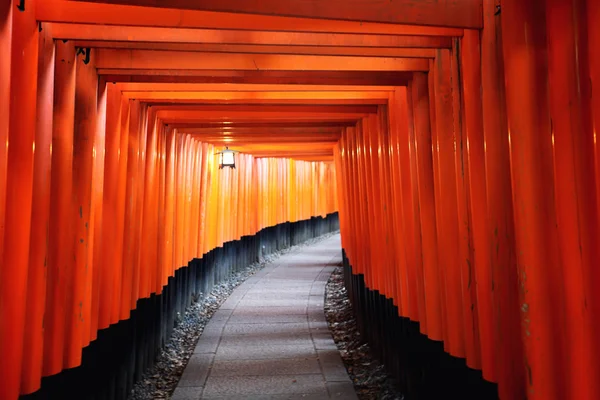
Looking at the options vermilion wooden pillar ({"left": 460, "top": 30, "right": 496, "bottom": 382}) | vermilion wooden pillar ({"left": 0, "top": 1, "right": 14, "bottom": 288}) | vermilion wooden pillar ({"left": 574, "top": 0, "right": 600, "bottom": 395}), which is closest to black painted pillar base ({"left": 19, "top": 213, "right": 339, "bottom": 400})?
vermilion wooden pillar ({"left": 0, "top": 1, "right": 14, "bottom": 288})

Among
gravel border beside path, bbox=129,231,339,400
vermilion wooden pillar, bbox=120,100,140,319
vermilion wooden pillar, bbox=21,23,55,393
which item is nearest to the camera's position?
vermilion wooden pillar, bbox=21,23,55,393

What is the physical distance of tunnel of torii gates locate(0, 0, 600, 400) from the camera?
7.67 ft

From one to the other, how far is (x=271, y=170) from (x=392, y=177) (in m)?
11.6

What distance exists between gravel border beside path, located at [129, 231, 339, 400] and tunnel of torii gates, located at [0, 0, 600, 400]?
22 centimetres

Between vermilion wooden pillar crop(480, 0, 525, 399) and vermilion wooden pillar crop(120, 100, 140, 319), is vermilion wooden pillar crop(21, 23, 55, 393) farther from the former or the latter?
vermilion wooden pillar crop(480, 0, 525, 399)

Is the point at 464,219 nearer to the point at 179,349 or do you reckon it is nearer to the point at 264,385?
the point at 264,385

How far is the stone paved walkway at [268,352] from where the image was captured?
5461mm

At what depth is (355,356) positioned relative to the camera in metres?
6.80

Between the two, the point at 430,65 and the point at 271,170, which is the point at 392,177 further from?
the point at 271,170

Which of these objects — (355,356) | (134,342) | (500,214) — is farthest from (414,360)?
(134,342)

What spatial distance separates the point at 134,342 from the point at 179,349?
1.74 metres

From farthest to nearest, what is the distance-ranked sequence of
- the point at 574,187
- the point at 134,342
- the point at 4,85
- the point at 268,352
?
1. the point at 268,352
2. the point at 134,342
3. the point at 4,85
4. the point at 574,187

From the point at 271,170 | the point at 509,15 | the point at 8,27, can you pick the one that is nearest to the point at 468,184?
the point at 509,15

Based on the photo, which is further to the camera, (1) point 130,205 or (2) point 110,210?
(1) point 130,205
